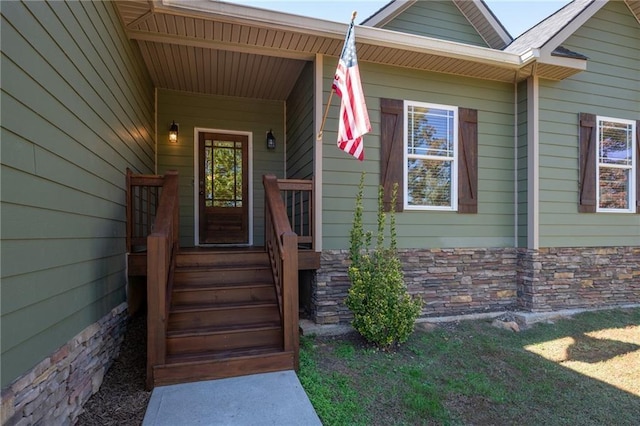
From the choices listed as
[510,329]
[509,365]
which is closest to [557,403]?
[509,365]

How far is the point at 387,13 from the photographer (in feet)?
16.5

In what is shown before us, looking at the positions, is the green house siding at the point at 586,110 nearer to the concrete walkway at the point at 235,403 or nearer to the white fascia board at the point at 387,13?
the white fascia board at the point at 387,13

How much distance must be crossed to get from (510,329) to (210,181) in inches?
191

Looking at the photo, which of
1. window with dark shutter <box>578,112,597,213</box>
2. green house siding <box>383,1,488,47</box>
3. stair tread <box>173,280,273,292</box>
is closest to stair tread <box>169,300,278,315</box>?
stair tread <box>173,280,273,292</box>

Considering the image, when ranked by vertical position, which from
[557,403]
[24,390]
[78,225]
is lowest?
[557,403]

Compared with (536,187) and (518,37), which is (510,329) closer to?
(536,187)

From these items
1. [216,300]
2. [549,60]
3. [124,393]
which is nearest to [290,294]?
[216,300]

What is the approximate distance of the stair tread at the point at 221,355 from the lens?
284cm

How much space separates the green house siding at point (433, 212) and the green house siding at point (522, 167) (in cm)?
11

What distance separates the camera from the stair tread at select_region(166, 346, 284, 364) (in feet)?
9.30

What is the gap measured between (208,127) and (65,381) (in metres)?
4.29

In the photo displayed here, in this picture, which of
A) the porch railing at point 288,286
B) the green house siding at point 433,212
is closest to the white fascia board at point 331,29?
the green house siding at point 433,212

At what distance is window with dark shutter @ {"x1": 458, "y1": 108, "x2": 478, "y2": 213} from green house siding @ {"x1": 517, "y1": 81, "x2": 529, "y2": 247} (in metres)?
0.73

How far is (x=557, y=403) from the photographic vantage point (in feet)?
9.19
